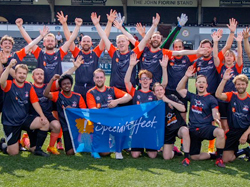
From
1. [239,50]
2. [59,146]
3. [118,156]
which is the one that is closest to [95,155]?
[118,156]

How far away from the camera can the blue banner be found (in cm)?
544

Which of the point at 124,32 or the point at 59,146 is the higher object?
the point at 124,32

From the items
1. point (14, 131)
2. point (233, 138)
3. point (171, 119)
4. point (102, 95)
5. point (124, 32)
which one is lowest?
point (233, 138)

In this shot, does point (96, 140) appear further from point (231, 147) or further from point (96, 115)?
point (231, 147)

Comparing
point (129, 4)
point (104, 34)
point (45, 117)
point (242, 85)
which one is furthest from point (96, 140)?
point (129, 4)

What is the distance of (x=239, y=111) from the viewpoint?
5238 mm

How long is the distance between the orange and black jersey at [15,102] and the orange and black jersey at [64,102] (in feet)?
1.26

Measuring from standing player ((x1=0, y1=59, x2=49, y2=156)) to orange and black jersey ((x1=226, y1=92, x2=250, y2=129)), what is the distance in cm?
283

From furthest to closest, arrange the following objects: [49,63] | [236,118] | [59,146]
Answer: [49,63] → [59,146] → [236,118]

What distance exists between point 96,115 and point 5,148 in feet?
4.92

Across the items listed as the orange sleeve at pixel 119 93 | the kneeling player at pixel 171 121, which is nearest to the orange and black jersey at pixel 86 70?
the orange sleeve at pixel 119 93

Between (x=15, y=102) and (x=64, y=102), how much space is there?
751 mm

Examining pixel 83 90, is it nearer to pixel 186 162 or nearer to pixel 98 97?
pixel 98 97

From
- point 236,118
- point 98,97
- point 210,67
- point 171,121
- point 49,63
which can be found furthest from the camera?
point 49,63
